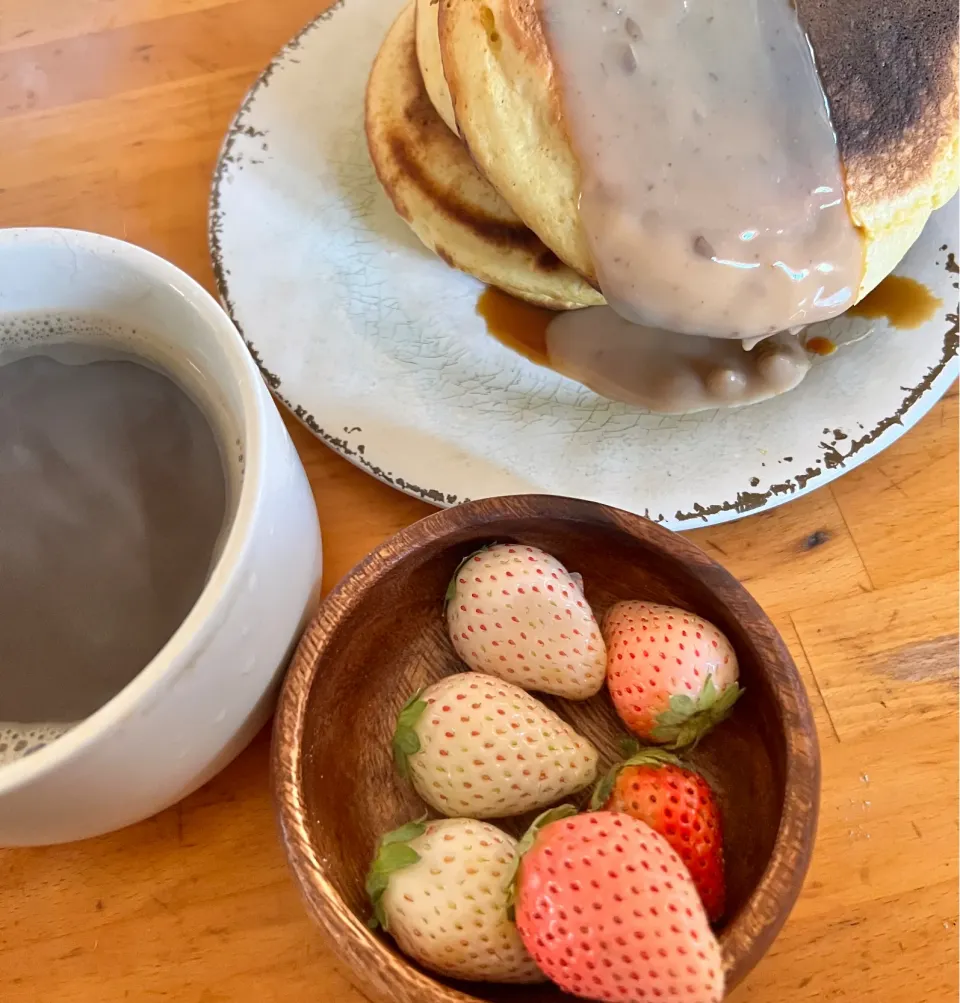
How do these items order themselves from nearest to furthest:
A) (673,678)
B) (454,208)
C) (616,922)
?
(616,922) < (673,678) < (454,208)

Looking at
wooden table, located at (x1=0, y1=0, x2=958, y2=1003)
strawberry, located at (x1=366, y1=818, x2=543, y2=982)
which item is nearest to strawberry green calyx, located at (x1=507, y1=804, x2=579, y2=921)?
strawberry, located at (x1=366, y1=818, x2=543, y2=982)

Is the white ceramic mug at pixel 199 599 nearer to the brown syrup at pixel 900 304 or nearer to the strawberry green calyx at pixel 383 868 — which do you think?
the strawberry green calyx at pixel 383 868

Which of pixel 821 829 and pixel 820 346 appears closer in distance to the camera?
pixel 821 829

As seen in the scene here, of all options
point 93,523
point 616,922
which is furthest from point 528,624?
point 93,523

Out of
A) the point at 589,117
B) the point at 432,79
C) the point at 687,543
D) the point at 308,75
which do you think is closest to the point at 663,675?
the point at 687,543

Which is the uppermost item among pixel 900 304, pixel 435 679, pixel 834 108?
pixel 834 108

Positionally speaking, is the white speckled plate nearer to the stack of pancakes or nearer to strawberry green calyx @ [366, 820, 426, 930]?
the stack of pancakes

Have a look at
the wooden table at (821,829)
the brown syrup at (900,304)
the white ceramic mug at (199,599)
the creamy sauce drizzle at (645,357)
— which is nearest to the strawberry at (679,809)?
the wooden table at (821,829)

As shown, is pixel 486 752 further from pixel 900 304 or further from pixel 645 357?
pixel 900 304
